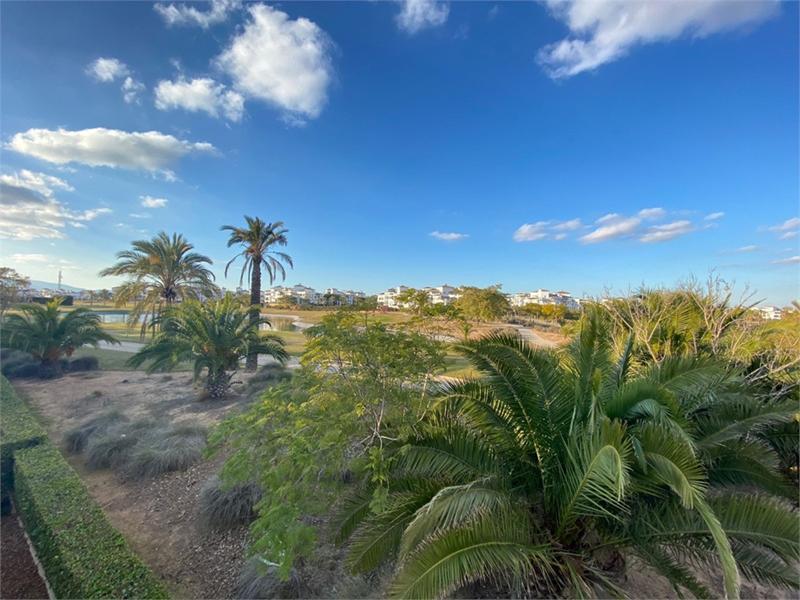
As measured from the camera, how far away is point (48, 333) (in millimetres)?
14445

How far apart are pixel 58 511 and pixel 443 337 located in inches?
238

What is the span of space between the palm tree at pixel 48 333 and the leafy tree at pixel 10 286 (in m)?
17.9

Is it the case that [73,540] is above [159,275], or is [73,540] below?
below

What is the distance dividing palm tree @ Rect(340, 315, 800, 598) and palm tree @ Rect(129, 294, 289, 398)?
29.6 feet

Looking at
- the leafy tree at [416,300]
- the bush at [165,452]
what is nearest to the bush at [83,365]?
the bush at [165,452]

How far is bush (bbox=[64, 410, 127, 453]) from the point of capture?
820cm

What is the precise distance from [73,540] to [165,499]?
173cm

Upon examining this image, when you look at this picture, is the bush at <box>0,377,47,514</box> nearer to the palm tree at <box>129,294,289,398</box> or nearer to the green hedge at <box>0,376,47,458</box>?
the green hedge at <box>0,376,47,458</box>

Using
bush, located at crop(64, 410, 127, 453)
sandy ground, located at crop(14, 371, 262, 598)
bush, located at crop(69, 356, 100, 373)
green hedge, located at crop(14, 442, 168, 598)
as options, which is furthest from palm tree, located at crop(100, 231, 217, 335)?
green hedge, located at crop(14, 442, 168, 598)

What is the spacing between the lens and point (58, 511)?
512 centimetres

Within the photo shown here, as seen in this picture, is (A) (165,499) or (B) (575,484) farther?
(A) (165,499)

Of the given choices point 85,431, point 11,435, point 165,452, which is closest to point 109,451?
point 165,452

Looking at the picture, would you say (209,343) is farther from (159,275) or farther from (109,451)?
(159,275)

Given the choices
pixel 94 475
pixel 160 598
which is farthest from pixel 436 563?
pixel 94 475
